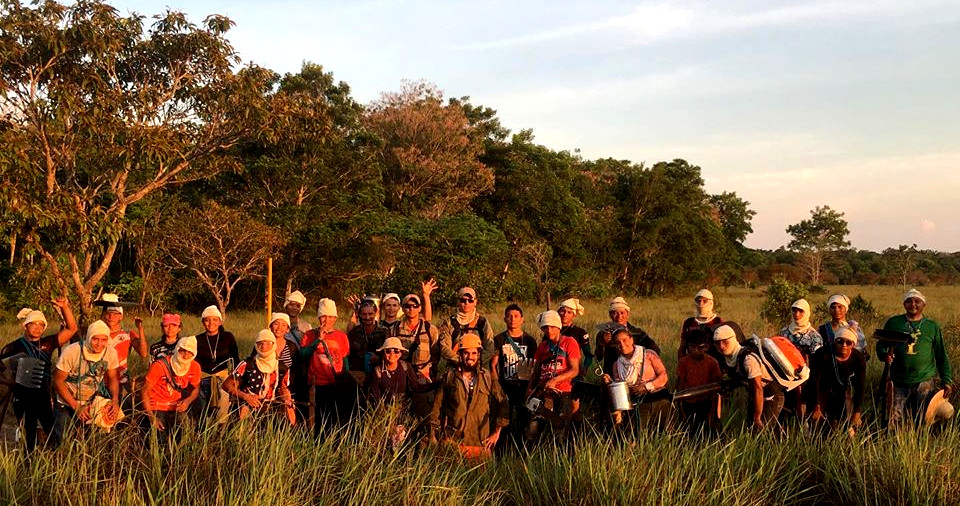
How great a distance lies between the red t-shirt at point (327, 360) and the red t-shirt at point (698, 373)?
2851mm

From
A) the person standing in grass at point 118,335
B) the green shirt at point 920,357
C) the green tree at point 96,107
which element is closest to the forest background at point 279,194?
the green tree at point 96,107

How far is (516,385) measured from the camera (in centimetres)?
716

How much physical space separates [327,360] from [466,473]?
8.02 ft

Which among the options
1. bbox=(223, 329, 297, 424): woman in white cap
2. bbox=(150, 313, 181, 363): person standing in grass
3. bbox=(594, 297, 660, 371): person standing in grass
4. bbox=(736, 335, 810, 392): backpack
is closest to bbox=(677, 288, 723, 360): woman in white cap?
bbox=(594, 297, 660, 371): person standing in grass

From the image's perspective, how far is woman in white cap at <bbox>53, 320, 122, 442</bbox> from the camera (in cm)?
595

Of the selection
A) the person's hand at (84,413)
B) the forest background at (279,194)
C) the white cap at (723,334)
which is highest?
the forest background at (279,194)

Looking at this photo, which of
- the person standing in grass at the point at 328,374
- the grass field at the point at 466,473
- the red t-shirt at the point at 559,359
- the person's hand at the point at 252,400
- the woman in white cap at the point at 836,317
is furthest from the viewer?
the person standing in grass at the point at 328,374

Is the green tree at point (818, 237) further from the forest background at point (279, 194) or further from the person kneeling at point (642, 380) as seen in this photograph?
the person kneeling at point (642, 380)

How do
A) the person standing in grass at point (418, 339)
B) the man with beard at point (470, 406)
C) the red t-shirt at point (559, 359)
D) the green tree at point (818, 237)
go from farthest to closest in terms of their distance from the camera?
the green tree at point (818, 237) < the person standing in grass at point (418, 339) < the red t-shirt at point (559, 359) < the man with beard at point (470, 406)

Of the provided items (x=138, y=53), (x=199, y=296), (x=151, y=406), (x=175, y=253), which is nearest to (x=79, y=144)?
(x=138, y=53)

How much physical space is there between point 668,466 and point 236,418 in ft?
9.75

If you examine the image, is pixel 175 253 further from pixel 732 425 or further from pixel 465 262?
pixel 732 425

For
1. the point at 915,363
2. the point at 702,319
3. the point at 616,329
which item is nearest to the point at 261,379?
the point at 616,329

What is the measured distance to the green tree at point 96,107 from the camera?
12141mm
